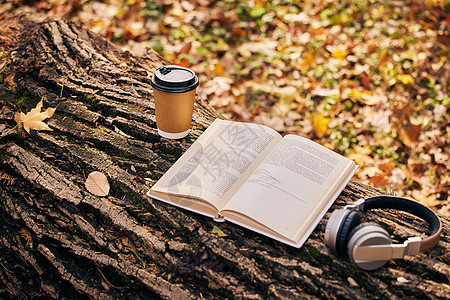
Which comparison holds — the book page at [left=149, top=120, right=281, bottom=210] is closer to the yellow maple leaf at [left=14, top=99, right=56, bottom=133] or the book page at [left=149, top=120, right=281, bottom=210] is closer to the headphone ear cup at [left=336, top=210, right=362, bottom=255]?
A: the headphone ear cup at [left=336, top=210, right=362, bottom=255]

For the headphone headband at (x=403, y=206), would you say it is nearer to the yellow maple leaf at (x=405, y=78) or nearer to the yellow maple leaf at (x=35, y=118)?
the yellow maple leaf at (x=35, y=118)

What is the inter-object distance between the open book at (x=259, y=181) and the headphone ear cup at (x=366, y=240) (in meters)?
0.17

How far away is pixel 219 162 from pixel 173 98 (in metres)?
0.35

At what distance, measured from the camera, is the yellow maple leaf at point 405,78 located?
3.01 metres

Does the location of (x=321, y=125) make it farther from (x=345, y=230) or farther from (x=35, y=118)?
(x=35, y=118)

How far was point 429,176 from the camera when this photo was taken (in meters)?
2.51

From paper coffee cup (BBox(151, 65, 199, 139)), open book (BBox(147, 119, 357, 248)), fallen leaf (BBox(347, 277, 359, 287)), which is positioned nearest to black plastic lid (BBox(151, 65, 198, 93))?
paper coffee cup (BBox(151, 65, 199, 139))

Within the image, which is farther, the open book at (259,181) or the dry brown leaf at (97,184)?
the dry brown leaf at (97,184)

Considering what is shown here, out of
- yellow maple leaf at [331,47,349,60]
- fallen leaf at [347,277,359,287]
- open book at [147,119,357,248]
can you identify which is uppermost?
open book at [147,119,357,248]

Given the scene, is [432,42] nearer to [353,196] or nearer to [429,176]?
[429,176]

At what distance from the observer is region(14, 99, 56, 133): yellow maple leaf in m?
1.89

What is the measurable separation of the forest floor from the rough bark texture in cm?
96

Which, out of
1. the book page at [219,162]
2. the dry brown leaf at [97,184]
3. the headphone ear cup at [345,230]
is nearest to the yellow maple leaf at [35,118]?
the dry brown leaf at [97,184]

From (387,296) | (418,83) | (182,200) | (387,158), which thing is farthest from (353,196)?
(418,83)
